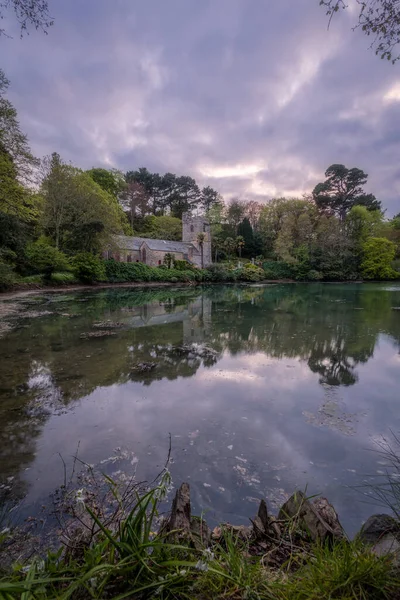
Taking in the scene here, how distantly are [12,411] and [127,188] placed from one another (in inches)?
2017

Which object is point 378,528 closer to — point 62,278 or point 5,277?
point 5,277

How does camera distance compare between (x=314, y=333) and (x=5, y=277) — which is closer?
(x=314, y=333)

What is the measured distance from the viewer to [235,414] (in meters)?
4.56

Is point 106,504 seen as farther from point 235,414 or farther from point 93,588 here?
point 235,414

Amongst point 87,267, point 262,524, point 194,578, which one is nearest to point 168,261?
point 87,267

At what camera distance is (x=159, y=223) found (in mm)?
50000

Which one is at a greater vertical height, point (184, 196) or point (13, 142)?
point (184, 196)

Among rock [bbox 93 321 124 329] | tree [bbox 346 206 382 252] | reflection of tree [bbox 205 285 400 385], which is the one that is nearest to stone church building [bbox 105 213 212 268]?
tree [bbox 346 206 382 252]

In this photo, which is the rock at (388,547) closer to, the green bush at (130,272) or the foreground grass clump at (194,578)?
the foreground grass clump at (194,578)

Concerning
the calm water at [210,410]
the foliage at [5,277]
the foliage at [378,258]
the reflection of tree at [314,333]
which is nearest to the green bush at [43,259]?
the foliage at [5,277]

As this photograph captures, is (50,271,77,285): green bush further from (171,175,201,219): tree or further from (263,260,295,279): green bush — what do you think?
(171,175,201,219): tree

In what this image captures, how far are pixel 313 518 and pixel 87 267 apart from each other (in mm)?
26477

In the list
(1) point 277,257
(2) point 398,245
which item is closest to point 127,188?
(1) point 277,257

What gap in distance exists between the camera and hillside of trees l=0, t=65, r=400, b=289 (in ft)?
60.6
